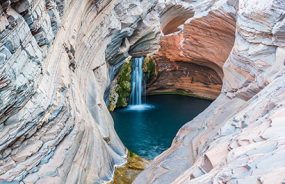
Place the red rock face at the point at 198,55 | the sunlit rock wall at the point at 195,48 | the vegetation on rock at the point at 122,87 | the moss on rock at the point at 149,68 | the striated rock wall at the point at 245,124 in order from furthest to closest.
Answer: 1. the moss on rock at the point at 149,68
2. the vegetation on rock at the point at 122,87
3. the red rock face at the point at 198,55
4. the sunlit rock wall at the point at 195,48
5. the striated rock wall at the point at 245,124

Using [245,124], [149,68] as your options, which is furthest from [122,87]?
[245,124]

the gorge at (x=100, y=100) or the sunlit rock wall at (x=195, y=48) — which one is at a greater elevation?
the sunlit rock wall at (x=195, y=48)

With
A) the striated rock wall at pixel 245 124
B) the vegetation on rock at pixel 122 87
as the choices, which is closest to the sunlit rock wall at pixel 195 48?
the striated rock wall at pixel 245 124

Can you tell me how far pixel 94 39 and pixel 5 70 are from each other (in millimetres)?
7058

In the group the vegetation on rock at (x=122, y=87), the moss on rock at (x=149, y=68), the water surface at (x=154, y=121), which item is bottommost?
the water surface at (x=154, y=121)

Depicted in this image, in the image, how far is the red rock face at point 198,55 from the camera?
13328mm

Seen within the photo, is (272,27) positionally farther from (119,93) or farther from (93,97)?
(119,93)

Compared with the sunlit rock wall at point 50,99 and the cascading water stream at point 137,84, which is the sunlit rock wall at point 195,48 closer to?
the cascading water stream at point 137,84

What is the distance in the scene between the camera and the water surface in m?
12.7

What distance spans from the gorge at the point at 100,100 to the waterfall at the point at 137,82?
5434mm

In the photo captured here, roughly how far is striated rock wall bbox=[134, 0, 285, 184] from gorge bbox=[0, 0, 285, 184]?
0.02 meters

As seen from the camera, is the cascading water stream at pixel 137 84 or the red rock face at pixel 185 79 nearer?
the cascading water stream at pixel 137 84

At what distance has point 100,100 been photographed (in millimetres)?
11102

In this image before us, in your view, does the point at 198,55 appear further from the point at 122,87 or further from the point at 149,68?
the point at 122,87
